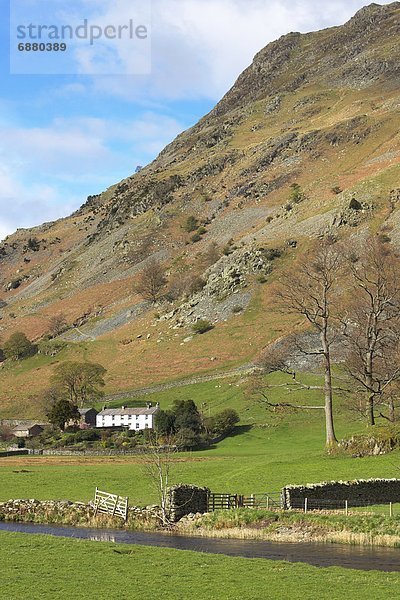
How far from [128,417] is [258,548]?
8329 centimetres

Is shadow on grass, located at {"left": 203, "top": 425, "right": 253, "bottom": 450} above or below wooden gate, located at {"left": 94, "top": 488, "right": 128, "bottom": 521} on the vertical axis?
above

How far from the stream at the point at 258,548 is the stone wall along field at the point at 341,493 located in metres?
5.81

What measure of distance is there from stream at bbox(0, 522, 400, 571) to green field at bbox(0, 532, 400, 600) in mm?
2086

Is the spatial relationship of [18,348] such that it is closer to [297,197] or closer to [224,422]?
[224,422]

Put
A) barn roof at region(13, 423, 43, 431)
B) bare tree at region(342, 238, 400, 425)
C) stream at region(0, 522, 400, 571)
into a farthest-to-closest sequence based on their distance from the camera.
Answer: barn roof at region(13, 423, 43, 431), bare tree at region(342, 238, 400, 425), stream at region(0, 522, 400, 571)

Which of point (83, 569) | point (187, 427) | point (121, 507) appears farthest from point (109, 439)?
point (83, 569)

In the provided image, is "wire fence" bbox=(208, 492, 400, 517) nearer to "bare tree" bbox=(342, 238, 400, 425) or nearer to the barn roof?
"bare tree" bbox=(342, 238, 400, 425)

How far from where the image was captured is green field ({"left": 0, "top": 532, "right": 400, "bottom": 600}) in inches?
886

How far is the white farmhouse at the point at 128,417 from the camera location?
111 meters

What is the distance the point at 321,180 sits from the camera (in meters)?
199

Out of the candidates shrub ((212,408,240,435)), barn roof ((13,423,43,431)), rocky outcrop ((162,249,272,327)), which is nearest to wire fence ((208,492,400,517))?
shrub ((212,408,240,435))

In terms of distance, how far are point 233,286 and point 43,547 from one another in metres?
122

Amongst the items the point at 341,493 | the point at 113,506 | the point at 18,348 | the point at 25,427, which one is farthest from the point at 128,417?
the point at 341,493

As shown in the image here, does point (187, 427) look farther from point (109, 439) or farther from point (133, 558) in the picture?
point (133, 558)
